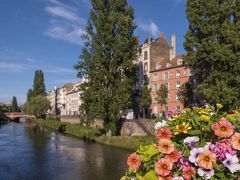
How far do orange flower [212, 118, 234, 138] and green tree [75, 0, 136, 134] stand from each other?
38.5 meters

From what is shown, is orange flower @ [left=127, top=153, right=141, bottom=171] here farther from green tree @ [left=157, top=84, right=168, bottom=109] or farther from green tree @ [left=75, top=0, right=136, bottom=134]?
green tree @ [left=157, top=84, right=168, bottom=109]

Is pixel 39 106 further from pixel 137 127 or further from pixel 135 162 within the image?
pixel 135 162

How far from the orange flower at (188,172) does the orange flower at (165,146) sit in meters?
0.25

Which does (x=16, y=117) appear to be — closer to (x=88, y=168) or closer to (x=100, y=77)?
(x=100, y=77)

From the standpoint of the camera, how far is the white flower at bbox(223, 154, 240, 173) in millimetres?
3478

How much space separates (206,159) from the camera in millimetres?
3553

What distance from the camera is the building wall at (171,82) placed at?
61.4 m

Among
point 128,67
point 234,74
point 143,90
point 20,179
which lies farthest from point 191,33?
point 143,90

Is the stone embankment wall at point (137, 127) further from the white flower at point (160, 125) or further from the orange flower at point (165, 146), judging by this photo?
the orange flower at point (165, 146)

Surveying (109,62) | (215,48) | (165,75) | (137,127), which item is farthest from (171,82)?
(215,48)

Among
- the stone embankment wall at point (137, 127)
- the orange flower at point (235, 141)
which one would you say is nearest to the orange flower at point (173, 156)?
the orange flower at point (235, 141)

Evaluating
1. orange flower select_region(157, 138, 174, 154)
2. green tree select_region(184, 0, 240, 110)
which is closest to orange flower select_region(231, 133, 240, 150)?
orange flower select_region(157, 138, 174, 154)

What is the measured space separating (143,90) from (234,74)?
32.2 m

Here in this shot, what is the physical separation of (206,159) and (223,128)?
1.44 ft
